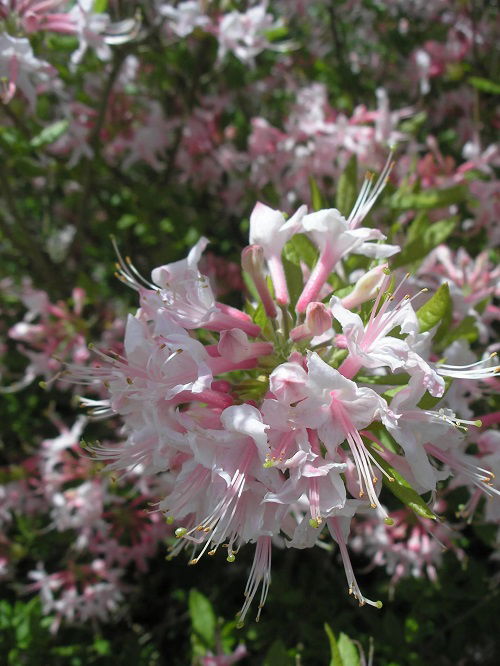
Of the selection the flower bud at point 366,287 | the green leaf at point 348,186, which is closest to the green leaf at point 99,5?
the green leaf at point 348,186

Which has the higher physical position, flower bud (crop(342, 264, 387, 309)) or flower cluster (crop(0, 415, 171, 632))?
flower bud (crop(342, 264, 387, 309))

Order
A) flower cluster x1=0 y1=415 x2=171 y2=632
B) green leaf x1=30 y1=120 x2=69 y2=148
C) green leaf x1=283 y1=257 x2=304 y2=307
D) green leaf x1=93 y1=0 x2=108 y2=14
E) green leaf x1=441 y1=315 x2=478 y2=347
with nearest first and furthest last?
green leaf x1=283 y1=257 x2=304 y2=307
green leaf x1=441 y1=315 x2=478 y2=347
green leaf x1=93 y1=0 x2=108 y2=14
green leaf x1=30 y1=120 x2=69 y2=148
flower cluster x1=0 y1=415 x2=171 y2=632

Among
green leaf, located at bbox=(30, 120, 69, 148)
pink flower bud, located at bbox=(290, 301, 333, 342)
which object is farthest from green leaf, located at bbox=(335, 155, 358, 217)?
green leaf, located at bbox=(30, 120, 69, 148)

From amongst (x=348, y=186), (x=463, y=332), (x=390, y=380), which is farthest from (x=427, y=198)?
(x=390, y=380)

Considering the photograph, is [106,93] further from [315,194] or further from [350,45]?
[350,45]

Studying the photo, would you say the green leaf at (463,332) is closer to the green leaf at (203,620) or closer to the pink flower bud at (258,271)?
the pink flower bud at (258,271)

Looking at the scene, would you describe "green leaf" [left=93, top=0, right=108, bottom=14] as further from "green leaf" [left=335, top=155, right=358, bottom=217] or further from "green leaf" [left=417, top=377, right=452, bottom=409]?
"green leaf" [left=417, top=377, right=452, bottom=409]

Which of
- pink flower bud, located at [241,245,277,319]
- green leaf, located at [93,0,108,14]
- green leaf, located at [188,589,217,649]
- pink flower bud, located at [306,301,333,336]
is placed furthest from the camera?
green leaf, located at [93,0,108,14]

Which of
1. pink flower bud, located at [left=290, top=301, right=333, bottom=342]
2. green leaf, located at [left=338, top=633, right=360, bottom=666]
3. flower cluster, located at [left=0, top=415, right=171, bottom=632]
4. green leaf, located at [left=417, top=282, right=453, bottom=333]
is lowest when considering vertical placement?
flower cluster, located at [left=0, top=415, right=171, bottom=632]
